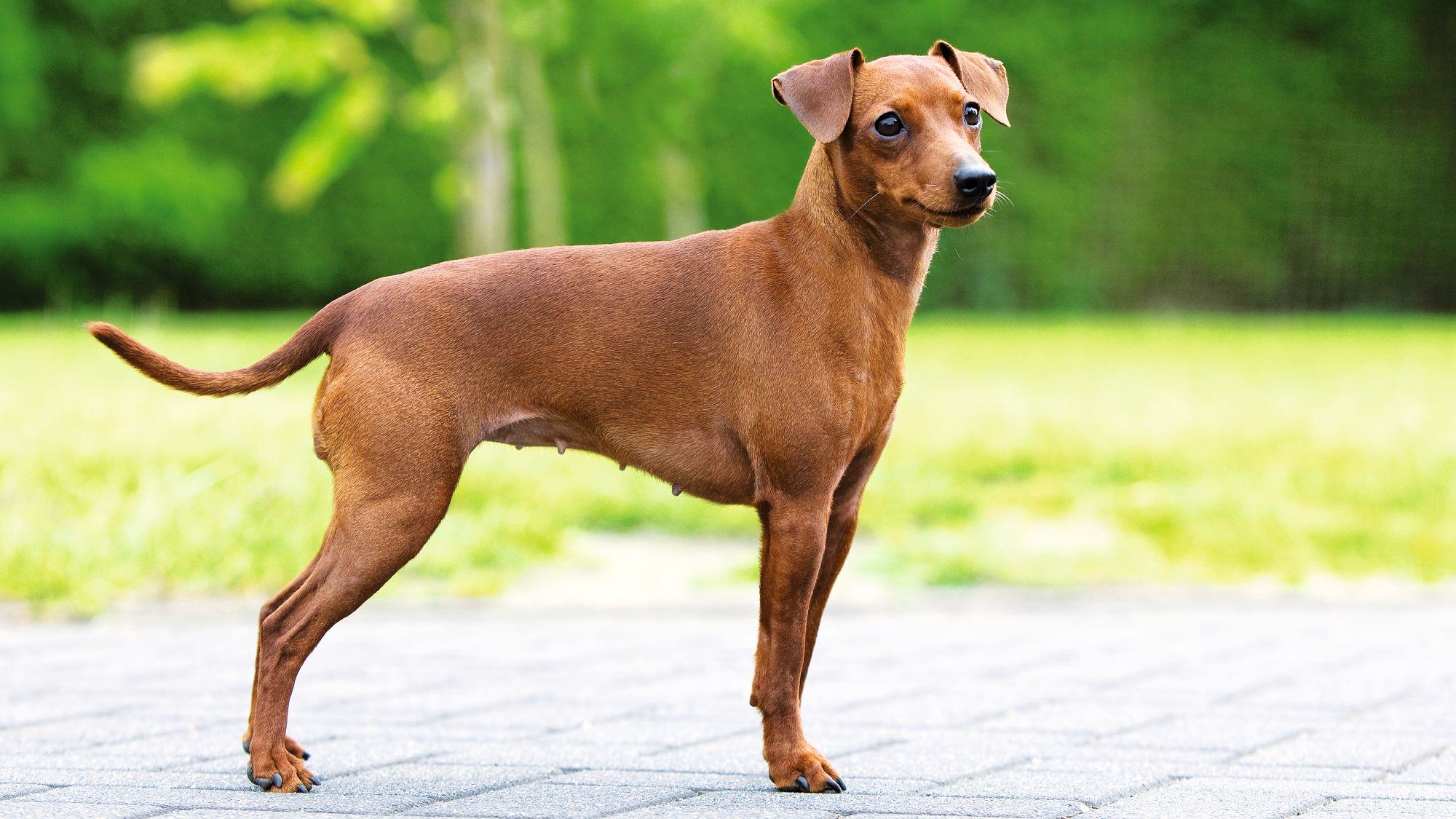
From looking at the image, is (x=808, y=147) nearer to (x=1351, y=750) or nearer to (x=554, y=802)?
(x=1351, y=750)

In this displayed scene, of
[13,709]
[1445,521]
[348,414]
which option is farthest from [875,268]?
[1445,521]

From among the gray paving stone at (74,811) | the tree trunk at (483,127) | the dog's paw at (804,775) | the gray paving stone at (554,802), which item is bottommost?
the gray paving stone at (74,811)

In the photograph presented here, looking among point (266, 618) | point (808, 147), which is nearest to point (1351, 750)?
point (266, 618)

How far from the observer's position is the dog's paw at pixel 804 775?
3072 millimetres

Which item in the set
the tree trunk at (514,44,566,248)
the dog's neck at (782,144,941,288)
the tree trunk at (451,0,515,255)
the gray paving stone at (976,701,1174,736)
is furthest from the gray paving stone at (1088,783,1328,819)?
the tree trunk at (514,44,566,248)

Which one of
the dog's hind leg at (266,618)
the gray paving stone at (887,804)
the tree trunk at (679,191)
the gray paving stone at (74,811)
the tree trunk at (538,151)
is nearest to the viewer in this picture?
the gray paving stone at (74,811)

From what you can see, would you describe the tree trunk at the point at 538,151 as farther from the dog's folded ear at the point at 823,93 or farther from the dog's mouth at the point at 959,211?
the dog's mouth at the point at 959,211

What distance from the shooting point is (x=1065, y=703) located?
408 cm

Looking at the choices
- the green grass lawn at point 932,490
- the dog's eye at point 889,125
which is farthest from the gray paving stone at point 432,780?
the green grass lawn at point 932,490

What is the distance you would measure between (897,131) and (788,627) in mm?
936

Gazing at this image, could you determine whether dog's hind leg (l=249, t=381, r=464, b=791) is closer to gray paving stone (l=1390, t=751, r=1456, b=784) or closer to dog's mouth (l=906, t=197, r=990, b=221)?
dog's mouth (l=906, t=197, r=990, b=221)

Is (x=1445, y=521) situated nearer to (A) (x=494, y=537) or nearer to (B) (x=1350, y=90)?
(A) (x=494, y=537)

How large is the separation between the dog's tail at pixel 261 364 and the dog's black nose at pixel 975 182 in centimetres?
118

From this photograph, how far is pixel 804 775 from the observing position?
3082 mm
